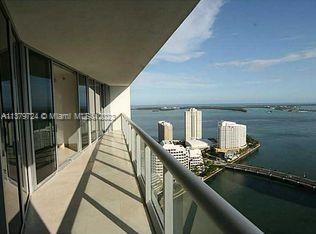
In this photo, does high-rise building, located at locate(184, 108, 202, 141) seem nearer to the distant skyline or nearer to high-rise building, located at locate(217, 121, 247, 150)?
high-rise building, located at locate(217, 121, 247, 150)

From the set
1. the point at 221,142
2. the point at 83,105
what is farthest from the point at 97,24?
the point at 221,142

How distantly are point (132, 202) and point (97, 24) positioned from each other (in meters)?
2.26

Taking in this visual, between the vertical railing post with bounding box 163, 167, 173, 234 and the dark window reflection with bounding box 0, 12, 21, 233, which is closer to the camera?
the vertical railing post with bounding box 163, 167, 173, 234

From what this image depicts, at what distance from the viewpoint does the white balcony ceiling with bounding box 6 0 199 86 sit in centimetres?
262

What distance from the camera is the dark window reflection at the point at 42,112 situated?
433 centimetres

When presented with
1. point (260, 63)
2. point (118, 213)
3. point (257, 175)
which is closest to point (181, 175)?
point (118, 213)

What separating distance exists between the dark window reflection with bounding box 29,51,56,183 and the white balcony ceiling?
0.30 m

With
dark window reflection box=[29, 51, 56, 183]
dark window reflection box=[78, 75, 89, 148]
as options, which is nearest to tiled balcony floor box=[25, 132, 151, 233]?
dark window reflection box=[29, 51, 56, 183]

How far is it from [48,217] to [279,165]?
14647 millimetres

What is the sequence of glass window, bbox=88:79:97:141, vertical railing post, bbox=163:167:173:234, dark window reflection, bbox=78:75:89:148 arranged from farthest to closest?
glass window, bbox=88:79:97:141 → dark window reflection, bbox=78:75:89:148 → vertical railing post, bbox=163:167:173:234

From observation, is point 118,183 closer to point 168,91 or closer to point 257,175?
point 257,175

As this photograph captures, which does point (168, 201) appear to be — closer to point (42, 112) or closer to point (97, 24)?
point (97, 24)

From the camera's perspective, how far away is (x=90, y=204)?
130 inches

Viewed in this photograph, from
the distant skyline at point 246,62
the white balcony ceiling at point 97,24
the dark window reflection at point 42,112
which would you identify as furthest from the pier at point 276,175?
the distant skyline at point 246,62
